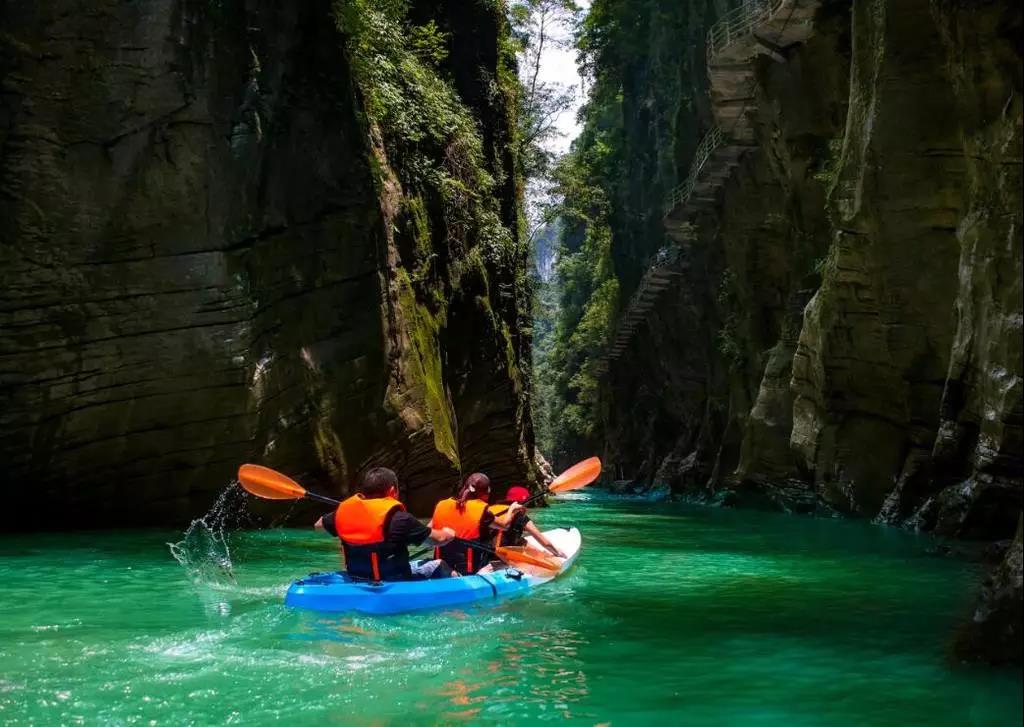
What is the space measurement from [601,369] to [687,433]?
19.2 feet

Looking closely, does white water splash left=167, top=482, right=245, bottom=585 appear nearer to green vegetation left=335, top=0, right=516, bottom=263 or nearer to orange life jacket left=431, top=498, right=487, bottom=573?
orange life jacket left=431, top=498, right=487, bottom=573

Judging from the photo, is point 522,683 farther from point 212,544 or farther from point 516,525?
point 212,544

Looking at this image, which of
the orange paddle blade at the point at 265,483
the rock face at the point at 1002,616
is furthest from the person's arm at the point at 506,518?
the rock face at the point at 1002,616

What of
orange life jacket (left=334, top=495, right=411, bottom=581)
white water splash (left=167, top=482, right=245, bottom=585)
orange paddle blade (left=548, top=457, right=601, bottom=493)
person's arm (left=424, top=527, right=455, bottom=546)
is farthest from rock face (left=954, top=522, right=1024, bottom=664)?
white water splash (left=167, top=482, right=245, bottom=585)

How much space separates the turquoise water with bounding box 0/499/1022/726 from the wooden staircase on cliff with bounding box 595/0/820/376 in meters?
13.2

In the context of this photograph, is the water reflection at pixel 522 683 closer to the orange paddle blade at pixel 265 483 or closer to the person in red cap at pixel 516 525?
the person in red cap at pixel 516 525

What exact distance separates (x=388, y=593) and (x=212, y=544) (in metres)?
5.13

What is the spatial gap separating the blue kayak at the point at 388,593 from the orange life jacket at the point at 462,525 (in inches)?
12.9

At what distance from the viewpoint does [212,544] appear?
11.1 metres

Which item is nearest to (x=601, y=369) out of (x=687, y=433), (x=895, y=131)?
(x=687, y=433)

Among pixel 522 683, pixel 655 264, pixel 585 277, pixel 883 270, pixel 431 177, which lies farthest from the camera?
pixel 585 277

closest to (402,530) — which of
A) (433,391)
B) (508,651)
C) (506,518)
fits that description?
(508,651)

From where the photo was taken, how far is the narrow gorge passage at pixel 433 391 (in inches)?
198

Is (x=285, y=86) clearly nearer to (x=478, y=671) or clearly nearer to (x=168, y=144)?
(x=168, y=144)
